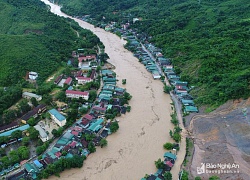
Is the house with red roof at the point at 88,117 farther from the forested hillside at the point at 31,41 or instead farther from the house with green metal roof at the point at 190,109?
the forested hillside at the point at 31,41

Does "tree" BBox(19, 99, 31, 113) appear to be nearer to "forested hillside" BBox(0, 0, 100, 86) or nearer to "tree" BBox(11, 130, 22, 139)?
"tree" BBox(11, 130, 22, 139)

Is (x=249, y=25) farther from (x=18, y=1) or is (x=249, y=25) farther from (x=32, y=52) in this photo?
(x=18, y=1)

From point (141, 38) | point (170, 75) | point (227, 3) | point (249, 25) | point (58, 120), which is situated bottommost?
point (58, 120)

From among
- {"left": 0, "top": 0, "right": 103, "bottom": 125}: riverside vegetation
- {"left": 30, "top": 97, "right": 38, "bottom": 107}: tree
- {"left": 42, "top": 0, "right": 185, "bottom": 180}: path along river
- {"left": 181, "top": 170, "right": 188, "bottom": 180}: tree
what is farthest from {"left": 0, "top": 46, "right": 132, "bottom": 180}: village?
{"left": 181, "top": 170, "right": 188, "bottom": 180}: tree

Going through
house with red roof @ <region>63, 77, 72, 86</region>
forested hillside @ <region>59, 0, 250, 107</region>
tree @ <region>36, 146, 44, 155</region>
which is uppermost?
forested hillside @ <region>59, 0, 250, 107</region>

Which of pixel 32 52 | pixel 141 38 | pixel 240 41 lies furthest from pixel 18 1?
pixel 240 41
